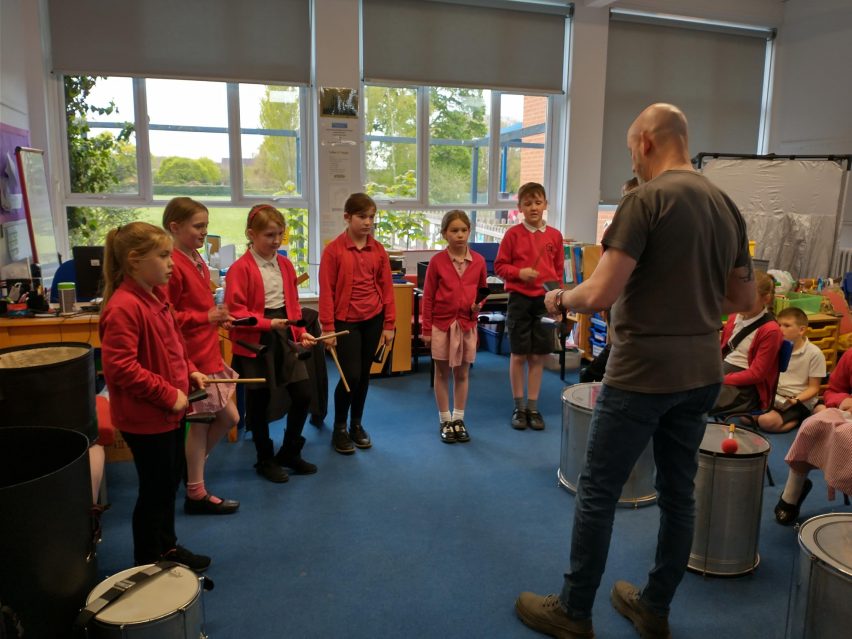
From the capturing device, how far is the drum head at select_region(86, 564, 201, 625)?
1667mm

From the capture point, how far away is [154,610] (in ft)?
5.57

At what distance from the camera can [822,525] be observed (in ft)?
6.22

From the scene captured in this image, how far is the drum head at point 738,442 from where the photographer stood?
2.43 m

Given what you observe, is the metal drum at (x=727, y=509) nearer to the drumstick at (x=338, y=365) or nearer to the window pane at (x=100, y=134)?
the drumstick at (x=338, y=365)

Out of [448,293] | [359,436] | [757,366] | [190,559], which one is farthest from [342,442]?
[757,366]

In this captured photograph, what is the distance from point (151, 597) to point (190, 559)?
72 centimetres

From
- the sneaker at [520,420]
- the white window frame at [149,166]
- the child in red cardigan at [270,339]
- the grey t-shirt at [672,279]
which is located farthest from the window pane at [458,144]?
the grey t-shirt at [672,279]

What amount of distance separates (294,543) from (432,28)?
4.83 metres

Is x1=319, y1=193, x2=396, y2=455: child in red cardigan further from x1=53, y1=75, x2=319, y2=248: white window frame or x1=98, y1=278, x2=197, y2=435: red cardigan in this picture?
x1=53, y1=75, x2=319, y2=248: white window frame

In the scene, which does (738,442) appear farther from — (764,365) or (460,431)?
(460,431)

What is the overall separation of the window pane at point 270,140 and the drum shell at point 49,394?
3.81 meters

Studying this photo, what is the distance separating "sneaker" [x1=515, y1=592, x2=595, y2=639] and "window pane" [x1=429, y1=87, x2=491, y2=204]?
4.70m

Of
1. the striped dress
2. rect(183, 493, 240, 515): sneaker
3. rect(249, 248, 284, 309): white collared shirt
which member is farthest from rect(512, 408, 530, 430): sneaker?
rect(183, 493, 240, 515): sneaker

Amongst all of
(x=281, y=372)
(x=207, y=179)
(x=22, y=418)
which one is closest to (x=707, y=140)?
(x=207, y=179)
